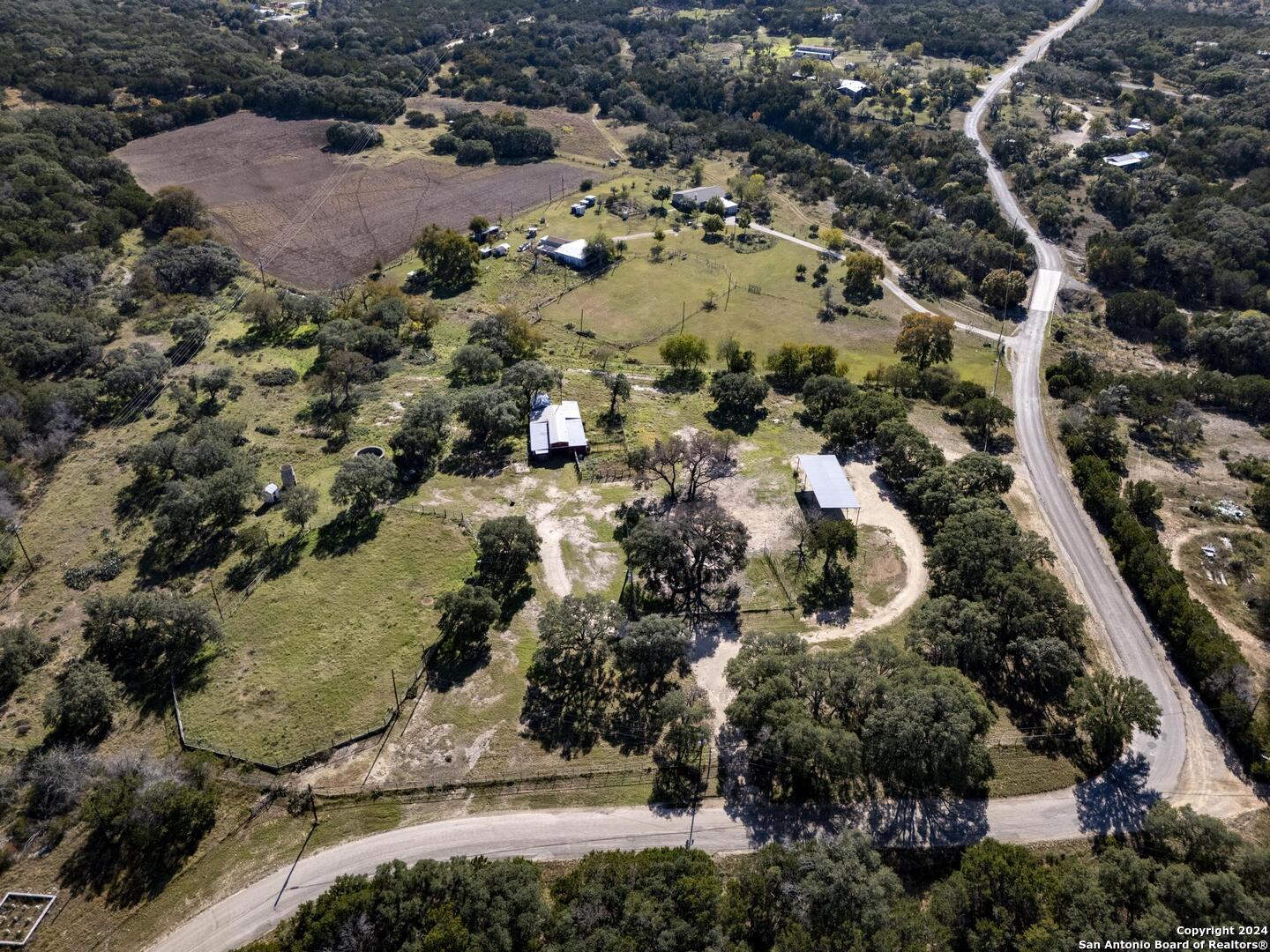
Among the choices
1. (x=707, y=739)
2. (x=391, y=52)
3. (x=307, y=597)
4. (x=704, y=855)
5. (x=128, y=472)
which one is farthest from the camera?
(x=391, y=52)

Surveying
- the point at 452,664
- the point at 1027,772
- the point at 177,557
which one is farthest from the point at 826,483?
the point at 177,557

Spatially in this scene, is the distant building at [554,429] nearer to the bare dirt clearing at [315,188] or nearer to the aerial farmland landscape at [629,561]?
the aerial farmland landscape at [629,561]

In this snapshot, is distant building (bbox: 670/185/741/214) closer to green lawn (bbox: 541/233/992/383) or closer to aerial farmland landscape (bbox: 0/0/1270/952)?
aerial farmland landscape (bbox: 0/0/1270/952)

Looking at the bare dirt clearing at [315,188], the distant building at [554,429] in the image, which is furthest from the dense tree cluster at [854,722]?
the bare dirt clearing at [315,188]

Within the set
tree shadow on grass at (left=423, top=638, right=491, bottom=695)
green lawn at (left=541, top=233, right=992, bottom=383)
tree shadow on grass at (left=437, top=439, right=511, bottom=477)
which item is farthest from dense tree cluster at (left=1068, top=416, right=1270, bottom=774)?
tree shadow on grass at (left=437, top=439, right=511, bottom=477)

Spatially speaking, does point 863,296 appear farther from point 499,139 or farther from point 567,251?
point 499,139

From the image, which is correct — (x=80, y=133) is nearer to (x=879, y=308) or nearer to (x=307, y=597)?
(x=307, y=597)

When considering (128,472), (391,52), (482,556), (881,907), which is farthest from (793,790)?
(391,52)

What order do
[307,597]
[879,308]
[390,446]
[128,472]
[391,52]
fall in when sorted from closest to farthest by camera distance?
[307,597]
[128,472]
[390,446]
[879,308]
[391,52]
